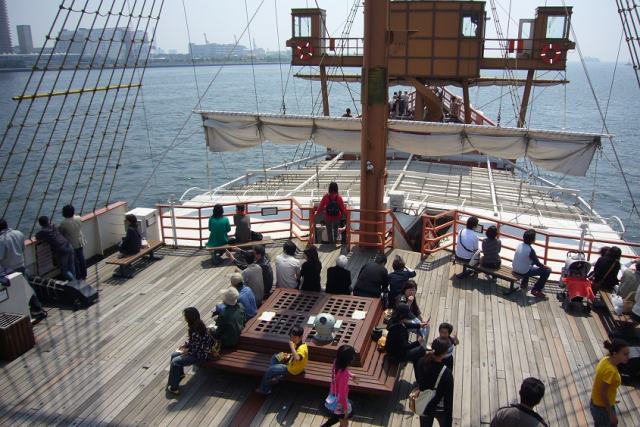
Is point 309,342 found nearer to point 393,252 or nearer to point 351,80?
point 393,252

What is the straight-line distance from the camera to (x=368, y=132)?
11258 millimetres

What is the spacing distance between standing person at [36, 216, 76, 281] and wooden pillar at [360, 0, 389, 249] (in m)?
5.82

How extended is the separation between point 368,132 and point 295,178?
35.8 ft

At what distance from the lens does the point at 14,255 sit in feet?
28.5

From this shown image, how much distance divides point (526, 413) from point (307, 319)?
11.9 feet

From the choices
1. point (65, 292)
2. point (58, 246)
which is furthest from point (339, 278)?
point (58, 246)

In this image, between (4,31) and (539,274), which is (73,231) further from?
(4,31)

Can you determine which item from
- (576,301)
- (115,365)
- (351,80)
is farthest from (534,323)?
(351,80)

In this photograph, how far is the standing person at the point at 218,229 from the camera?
11172 millimetres

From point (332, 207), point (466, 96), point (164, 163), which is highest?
point (466, 96)

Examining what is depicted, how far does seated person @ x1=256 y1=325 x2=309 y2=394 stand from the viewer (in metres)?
6.61

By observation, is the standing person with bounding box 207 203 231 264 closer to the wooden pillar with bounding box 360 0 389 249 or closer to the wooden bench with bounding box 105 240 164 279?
the wooden bench with bounding box 105 240 164 279

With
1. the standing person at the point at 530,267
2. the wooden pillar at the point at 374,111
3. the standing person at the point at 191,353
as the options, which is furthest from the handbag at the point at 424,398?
the wooden pillar at the point at 374,111

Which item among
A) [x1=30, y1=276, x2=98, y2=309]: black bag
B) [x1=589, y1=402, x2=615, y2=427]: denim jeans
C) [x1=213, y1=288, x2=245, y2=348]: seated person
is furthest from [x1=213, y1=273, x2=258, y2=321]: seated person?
[x1=589, y1=402, x2=615, y2=427]: denim jeans
